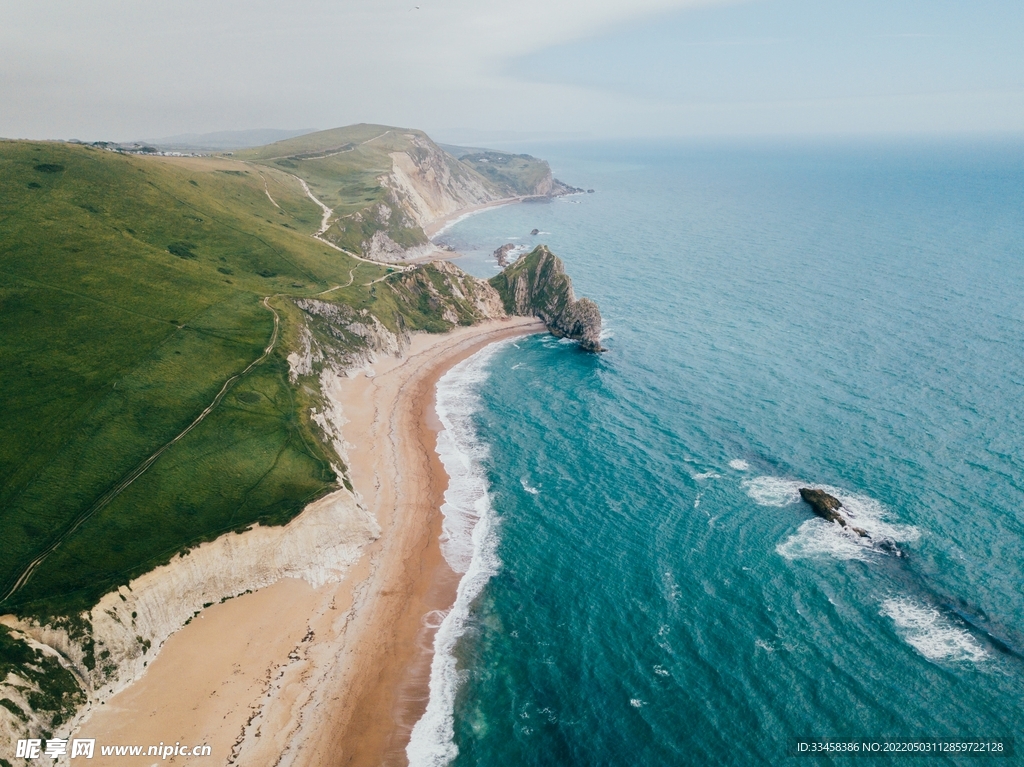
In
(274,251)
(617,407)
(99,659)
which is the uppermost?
(274,251)

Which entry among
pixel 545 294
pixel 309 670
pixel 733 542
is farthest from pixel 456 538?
pixel 545 294

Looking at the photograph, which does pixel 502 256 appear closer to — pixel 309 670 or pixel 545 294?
pixel 545 294

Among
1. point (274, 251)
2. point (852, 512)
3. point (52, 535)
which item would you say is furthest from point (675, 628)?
point (274, 251)

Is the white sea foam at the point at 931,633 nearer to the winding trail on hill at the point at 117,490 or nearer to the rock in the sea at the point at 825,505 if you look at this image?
the rock in the sea at the point at 825,505

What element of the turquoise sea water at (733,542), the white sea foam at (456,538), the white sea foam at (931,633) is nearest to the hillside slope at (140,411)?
the white sea foam at (456,538)

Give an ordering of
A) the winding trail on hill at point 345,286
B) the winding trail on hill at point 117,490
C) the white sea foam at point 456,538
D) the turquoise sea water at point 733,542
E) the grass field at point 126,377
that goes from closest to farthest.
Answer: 1. the turquoise sea water at point 733,542
2. the white sea foam at point 456,538
3. the winding trail on hill at point 117,490
4. the grass field at point 126,377
5. the winding trail on hill at point 345,286

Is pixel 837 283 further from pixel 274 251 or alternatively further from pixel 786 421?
pixel 274 251

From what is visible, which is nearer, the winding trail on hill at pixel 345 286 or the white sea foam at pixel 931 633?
the white sea foam at pixel 931 633

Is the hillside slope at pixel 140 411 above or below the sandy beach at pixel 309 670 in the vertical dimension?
above
